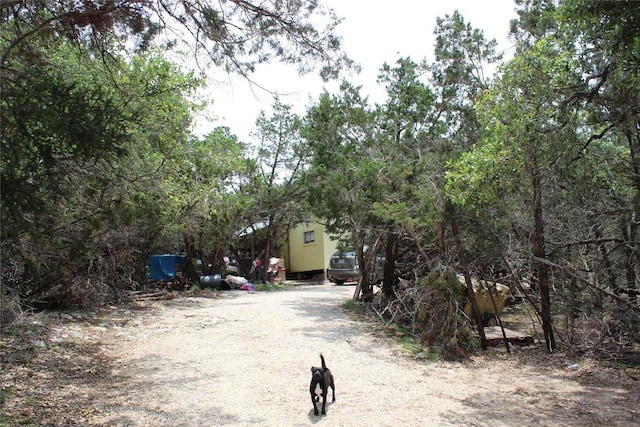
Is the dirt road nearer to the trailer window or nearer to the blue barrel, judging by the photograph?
the blue barrel

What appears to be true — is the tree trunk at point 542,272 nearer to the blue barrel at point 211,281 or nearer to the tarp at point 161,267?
the tarp at point 161,267

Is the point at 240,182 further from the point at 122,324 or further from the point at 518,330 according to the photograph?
the point at 518,330

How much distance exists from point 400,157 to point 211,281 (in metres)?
10.7

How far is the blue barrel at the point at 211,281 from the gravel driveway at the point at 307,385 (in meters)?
8.85

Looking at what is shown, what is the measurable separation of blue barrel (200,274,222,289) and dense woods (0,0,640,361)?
20.5 ft

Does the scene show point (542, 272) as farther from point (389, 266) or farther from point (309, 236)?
point (309, 236)

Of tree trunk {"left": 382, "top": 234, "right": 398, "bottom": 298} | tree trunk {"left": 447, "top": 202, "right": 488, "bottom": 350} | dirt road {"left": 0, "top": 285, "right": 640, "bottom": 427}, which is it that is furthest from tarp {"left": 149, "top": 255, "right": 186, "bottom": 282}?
tree trunk {"left": 447, "top": 202, "right": 488, "bottom": 350}

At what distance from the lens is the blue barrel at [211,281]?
754 inches

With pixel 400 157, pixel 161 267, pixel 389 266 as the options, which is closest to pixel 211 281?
pixel 161 267

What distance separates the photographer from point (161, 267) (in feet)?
58.6

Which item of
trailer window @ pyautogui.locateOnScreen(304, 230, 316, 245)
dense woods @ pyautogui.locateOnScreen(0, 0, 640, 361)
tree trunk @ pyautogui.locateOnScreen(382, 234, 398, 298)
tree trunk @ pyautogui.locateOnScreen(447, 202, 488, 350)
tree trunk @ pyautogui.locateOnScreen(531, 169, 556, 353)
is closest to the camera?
dense woods @ pyautogui.locateOnScreen(0, 0, 640, 361)

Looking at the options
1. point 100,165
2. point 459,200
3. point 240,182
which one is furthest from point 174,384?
point 240,182

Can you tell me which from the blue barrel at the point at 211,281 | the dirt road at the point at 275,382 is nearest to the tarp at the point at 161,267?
the blue barrel at the point at 211,281

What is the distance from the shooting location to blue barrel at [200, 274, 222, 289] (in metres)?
A: 19.1
